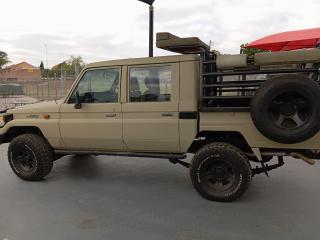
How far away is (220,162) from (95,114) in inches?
78.7

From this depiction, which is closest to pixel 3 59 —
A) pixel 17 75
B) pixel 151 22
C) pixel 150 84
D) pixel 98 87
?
pixel 17 75

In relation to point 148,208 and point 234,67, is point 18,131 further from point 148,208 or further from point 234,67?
point 234,67

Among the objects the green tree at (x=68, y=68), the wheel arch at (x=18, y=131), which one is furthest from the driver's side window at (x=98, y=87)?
the green tree at (x=68, y=68)

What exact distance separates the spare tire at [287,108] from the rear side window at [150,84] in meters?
1.27

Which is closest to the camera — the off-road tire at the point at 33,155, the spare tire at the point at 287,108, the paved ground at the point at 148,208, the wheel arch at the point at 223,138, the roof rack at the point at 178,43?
the paved ground at the point at 148,208

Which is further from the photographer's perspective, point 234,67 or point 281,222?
point 234,67

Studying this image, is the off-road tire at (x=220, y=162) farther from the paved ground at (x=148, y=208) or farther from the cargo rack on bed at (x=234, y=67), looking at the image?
the cargo rack on bed at (x=234, y=67)

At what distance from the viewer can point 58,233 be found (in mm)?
3924

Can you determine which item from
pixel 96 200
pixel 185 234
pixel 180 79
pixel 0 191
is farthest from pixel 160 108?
pixel 0 191

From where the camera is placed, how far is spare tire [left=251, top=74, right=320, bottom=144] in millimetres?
4254

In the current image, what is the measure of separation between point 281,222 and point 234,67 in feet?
6.53

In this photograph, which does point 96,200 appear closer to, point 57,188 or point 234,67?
point 57,188

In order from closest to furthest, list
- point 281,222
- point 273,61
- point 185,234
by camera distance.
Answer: point 185,234
point 281,222
point 273,61

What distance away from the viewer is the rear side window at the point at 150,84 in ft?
16.7
